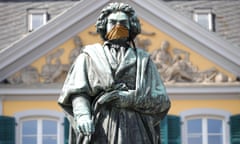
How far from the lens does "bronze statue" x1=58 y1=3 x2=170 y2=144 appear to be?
8.29 metres

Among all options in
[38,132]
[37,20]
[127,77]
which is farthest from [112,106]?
[37,20]

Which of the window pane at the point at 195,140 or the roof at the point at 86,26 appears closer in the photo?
the window pane at the point at 195,140

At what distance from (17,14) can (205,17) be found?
4.79 m

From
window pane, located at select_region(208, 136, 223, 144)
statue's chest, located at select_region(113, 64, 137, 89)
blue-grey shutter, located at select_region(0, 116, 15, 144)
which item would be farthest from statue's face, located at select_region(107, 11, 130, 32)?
window pane, located at select_region(208, 136, 223, 144)

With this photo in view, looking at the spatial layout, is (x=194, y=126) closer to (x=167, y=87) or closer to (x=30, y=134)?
(x=167, y=87)

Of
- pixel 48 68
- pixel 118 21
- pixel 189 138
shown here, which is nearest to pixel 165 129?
pixel 189 138

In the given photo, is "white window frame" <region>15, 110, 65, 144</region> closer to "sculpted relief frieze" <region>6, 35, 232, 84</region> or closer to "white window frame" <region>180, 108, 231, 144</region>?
"sculpted relief frieze" <region>6, 35, 232, 84</region>

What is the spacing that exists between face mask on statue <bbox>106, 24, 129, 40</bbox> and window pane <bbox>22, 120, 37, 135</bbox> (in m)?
21.1

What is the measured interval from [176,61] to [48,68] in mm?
2980

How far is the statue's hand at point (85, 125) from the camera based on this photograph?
321 inches

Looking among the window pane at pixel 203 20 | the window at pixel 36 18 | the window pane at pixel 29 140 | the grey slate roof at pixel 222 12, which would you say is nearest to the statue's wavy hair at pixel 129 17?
the window pane at pixel 29 140

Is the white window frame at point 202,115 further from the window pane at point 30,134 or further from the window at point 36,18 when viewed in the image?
the window at point 36,18

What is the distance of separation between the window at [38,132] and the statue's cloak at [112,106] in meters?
21.1

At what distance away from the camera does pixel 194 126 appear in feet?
98.0
